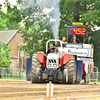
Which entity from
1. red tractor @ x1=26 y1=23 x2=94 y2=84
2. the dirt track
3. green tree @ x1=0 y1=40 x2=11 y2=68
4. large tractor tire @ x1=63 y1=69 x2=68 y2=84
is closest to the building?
green tree @ x1=0 y1=40 x2=11 y2=68

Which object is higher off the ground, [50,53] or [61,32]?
[61,32]

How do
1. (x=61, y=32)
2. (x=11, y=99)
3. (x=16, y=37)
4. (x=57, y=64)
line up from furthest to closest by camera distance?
(x=16, y=37) < (x=61, y=32) < (x=57, y=64) < (x=11, y=99)

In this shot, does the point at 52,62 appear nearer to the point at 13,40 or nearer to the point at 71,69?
the point at 71,69

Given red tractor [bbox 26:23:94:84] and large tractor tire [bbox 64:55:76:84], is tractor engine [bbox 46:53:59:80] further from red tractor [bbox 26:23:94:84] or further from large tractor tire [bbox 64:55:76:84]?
large tractor tire [bbox 64:55:76:84]

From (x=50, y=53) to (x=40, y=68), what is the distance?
2.90 feet

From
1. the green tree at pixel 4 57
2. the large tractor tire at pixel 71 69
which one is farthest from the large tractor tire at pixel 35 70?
the green tree at pixel 4 57

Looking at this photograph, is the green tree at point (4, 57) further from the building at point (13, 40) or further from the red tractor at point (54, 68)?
the red tractor at point (54, 68)

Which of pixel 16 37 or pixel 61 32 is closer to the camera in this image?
pixel 61 32

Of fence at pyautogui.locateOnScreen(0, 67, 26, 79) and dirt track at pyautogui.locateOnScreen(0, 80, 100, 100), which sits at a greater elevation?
fence at pyautogui.locateOnScreen(0, 67, 26, 79)

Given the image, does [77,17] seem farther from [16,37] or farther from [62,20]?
[16,37]

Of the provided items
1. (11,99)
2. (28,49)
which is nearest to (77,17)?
(28,49)

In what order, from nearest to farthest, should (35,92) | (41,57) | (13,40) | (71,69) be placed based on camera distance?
1. (35,92)
2. (71,69)
3. (41,57)
4. (13,40)

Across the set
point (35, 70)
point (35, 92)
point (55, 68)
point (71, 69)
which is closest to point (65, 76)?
point (71, 69)

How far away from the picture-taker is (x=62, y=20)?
37.9 meters
